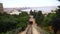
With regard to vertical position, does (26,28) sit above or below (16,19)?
below

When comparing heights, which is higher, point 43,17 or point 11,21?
point 43,17

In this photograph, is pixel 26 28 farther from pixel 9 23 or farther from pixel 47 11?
pixel 47 11

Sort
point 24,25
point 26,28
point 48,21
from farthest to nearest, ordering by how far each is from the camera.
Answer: point 26,28 → point 24,25 → point 48,21

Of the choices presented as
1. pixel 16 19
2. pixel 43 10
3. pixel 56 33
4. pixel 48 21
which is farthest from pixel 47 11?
pixel 56 33

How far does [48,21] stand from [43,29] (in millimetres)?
311

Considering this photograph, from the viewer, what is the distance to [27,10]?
5309 mm

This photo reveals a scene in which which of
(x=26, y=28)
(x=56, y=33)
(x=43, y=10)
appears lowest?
(x=26, y=28)

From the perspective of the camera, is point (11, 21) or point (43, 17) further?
point (11, 21)

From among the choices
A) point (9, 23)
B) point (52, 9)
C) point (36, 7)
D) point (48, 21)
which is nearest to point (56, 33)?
point (48, 21)

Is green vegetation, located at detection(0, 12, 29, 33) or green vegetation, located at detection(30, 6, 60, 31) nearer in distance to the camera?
green vegetation, located at detection(30, 6, 60, 31)

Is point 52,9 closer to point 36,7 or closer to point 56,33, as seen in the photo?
→ point 36,7

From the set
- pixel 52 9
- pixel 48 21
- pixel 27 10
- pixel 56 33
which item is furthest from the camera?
pixel 27 10

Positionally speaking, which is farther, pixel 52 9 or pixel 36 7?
pixel 36 7

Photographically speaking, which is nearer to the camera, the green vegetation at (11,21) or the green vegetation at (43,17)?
the green vegetation at (43,17)
